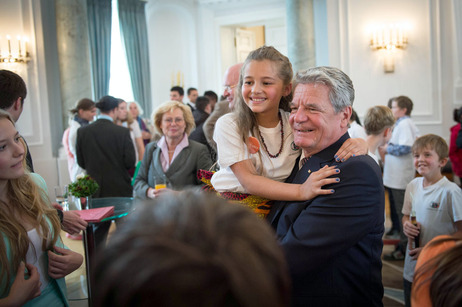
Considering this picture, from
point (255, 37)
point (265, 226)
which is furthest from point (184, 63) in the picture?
point (265, 226)

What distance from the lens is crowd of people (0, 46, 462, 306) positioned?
545mm

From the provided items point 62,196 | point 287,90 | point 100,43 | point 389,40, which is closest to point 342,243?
point 287,90

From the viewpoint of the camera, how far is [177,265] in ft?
1.73

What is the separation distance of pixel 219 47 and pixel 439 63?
4.94 meters

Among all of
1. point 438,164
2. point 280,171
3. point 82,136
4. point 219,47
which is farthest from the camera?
point 219,47

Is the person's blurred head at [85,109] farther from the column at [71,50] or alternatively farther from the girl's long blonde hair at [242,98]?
the girl's long blonde hair at [242,98]

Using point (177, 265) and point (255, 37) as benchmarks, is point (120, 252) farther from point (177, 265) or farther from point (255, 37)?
point (255, 37)

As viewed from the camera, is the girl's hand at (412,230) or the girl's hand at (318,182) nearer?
the girl's hand at (318,182)

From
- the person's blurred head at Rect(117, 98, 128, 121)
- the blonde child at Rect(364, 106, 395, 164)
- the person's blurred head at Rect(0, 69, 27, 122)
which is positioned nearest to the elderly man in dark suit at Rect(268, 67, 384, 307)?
the person's blurred head at Rect(0, 69, 27, 122)

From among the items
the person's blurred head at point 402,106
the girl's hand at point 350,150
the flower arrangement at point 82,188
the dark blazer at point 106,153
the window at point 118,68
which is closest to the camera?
the girl's hand at point 350,150

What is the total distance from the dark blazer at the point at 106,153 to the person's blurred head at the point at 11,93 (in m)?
2.27

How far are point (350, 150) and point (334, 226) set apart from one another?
29 centimetres

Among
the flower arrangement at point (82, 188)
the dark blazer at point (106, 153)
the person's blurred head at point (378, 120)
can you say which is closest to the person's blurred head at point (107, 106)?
the dark blazer at point (106, 153)

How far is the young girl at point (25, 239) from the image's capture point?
1.47m
